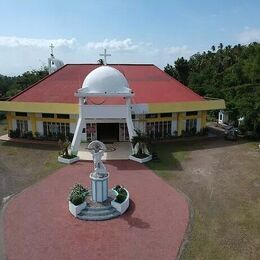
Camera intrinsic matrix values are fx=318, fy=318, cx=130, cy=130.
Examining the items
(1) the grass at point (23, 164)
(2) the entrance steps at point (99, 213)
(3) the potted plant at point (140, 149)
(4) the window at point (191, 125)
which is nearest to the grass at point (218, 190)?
(3) the potted plant at point (140, 149)

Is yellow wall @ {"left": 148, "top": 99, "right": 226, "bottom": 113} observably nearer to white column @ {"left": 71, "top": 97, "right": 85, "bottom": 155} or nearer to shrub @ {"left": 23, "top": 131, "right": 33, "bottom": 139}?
white column @ {"left": 71, "top": 97, "right": 85, "bottom": 155}

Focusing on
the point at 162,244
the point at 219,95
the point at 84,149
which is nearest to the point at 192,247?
the point at 162,244

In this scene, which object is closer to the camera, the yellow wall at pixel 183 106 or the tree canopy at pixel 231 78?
the yellow wall at pixel 183 106

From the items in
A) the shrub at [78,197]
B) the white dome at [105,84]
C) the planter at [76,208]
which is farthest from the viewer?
the white dome at [105,84]

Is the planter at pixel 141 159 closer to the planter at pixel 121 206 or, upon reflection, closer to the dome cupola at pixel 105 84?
the dome cupola at pixel 105 84

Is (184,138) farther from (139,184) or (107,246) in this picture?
(107,246)

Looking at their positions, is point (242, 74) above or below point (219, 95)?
above

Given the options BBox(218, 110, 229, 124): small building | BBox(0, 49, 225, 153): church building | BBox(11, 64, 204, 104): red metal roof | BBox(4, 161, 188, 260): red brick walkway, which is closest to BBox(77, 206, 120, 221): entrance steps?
BBox(4, 161, 188, 260): red brick walkway

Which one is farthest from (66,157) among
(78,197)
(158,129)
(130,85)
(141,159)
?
(130,85)
